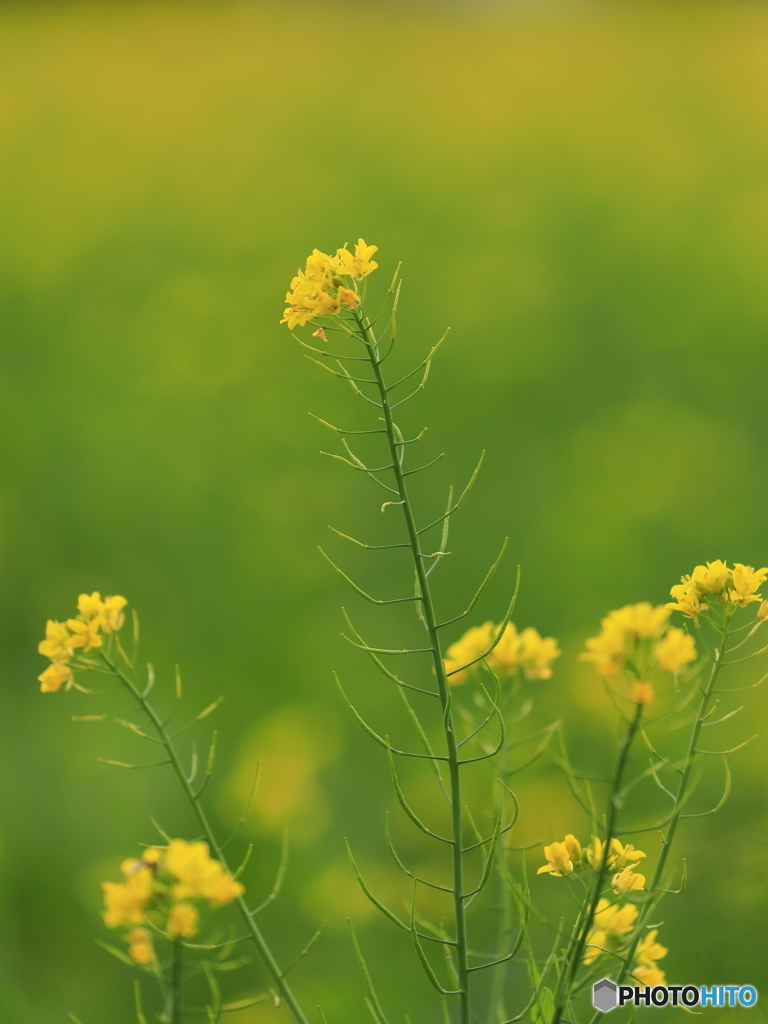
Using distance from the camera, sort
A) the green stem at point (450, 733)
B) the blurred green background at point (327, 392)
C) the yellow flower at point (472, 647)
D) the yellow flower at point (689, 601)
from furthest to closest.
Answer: the blurred green background at point (327, 392) → the yellow flower at point (472, 647) → the yellow flower at point (689, 601) → the green stem at point (450, 733)

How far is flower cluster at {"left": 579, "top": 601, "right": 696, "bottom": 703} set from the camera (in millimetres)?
764

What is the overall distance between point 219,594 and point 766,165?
4.58 m

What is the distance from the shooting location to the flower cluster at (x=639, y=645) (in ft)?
2.51

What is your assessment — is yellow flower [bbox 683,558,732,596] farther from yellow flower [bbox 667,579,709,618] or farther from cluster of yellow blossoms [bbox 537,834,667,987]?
cluster of yellow blossoms [bbox 537,834,667,987]

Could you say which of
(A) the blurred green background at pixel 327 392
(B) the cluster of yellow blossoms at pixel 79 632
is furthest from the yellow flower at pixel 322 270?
(A) the blurred green background at pixel 327 392

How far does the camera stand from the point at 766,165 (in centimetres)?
581

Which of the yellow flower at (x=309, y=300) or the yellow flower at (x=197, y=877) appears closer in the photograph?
the yellow flower at (x=197, y=877)

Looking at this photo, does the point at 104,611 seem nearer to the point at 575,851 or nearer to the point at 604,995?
the point at 575,851

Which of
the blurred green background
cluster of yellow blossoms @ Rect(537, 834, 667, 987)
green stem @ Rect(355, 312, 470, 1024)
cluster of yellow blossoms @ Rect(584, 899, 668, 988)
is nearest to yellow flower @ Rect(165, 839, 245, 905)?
green stem @ Rect(355, 312, 470, 1024)

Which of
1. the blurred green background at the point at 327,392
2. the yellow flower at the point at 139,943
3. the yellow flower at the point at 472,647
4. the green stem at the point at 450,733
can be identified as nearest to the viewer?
the yellow flower at the point at 139,943

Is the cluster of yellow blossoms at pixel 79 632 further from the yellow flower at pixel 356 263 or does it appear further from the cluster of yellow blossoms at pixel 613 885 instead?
the cluster of yellow blossoms at pixel 613 885

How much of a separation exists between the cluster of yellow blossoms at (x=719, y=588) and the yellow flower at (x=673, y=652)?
7.6 inches

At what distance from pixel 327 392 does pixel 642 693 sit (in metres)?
3.80

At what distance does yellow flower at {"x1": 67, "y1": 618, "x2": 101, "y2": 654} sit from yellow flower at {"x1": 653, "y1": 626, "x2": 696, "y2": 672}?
55 centimetres
